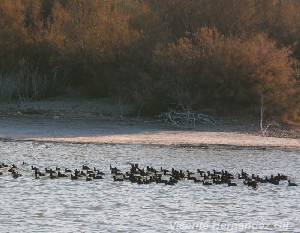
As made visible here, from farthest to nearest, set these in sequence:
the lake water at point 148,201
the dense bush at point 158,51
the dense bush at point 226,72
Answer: the dense bush at point 158,51 < the dense bush at point 226,72 < the lake water at point 148,201

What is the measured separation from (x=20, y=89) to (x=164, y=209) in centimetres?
2034

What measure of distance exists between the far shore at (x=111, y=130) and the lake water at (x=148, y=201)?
99.7 inches

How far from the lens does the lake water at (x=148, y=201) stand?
16.0m

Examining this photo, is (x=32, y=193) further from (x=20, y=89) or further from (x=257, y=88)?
(x=20, y=89)

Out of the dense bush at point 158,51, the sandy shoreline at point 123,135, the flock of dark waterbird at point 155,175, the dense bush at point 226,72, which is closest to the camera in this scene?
the flock of dark waterbird at point 155,175

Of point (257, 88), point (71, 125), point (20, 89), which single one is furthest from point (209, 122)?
point (20, 89)

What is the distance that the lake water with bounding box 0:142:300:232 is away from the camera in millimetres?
16000

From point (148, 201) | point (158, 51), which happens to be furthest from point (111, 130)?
point (148, 201)

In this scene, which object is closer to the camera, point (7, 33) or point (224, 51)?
point (224, 51)

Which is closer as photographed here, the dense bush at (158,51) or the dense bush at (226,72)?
the dense bush at (226,72)

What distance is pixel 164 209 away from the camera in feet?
57.6

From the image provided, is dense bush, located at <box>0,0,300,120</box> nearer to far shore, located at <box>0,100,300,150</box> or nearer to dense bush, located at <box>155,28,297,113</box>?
dense bush, located at <box>155,28,297,113</box>

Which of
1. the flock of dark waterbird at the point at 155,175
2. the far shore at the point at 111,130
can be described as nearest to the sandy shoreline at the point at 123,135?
the far shore at the point at 111,130

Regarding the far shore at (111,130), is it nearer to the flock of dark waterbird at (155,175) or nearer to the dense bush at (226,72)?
the dense bush at (226,72)
